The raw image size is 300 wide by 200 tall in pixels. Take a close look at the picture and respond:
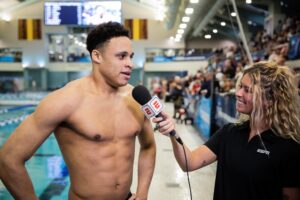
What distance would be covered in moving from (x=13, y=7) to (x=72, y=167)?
24.6 m

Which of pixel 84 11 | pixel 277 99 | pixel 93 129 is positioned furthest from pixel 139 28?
pixel 277 99

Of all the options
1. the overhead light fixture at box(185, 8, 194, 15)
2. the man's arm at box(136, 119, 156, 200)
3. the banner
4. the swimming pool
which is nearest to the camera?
the man's arm at box(136, 119, 156, 200)

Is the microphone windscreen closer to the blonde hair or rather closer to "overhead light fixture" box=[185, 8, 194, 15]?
the blonde hair

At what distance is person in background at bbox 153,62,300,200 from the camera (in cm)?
149

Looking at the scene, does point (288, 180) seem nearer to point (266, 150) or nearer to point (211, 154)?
point (266, 150)

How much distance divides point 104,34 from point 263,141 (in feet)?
3.02

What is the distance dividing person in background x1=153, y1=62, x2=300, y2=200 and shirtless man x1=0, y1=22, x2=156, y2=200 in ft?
1.15

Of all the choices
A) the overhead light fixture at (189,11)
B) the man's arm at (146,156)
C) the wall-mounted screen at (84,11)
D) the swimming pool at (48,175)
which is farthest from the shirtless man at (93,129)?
the overhead light fixture at (189,11)

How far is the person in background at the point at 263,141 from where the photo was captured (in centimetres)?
149

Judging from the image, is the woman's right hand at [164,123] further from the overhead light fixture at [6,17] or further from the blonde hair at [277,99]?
the overhead light fixture at [6,17]

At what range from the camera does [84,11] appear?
432 inches

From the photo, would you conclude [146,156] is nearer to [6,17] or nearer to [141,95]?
[141,95]

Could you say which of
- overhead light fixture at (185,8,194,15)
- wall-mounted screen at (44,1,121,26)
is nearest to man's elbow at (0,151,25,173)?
wall-mounted screen at (44,1,121,26)

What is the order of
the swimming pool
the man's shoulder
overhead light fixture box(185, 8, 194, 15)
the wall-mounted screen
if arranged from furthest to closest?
overhead light fixture box(185, 8, 194, 15), the wall-mounted screen, the swimming pool, the man's shoulder
